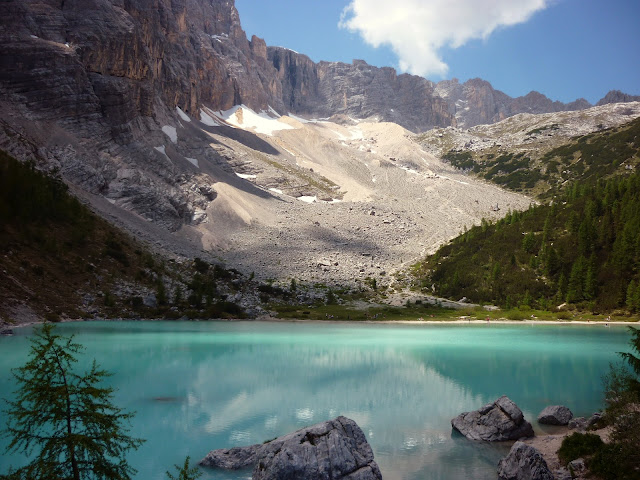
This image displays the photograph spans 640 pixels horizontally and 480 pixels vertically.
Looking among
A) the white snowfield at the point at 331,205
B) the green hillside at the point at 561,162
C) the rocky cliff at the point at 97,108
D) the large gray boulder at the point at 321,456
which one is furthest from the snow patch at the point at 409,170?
the large gray boulder at the point at 321,456

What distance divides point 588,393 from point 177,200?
7607 cm

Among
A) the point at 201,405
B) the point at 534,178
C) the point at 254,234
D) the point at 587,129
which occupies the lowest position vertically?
the point at 201,405

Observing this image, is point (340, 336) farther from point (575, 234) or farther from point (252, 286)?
point (575, 234)

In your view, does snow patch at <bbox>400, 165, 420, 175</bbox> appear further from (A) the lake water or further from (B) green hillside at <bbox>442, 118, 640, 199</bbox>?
(A) the lake water

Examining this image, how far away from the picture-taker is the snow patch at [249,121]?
17488cm

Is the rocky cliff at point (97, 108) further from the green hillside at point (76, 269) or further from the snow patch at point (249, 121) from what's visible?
the snow patch at point (249, 121)

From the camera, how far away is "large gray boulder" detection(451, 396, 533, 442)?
54.5 ft

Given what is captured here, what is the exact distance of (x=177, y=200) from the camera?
287 ft

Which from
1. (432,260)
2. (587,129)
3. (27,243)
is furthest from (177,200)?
(587,129)

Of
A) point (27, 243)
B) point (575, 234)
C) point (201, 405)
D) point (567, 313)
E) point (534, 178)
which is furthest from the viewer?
point (534, 178)

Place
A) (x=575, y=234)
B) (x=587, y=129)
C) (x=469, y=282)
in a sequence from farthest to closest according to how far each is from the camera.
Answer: (x=587, y=129) → (x=469, y=282) → (x=575, y=234)

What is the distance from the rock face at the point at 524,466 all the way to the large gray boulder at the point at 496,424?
318 centimetres

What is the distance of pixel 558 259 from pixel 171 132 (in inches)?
3205

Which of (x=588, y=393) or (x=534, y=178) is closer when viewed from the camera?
(x=588, y=393)
